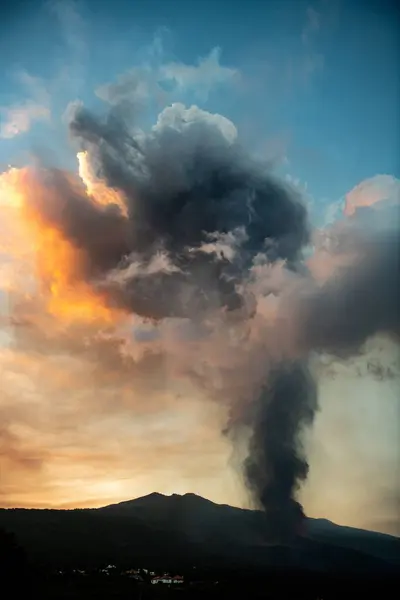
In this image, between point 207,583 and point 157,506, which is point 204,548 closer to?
point 157,506

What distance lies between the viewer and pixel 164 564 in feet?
62.6

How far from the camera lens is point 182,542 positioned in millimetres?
23859

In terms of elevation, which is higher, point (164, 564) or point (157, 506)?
point (157, 506)

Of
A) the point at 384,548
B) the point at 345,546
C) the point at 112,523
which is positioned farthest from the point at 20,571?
the point at 345,546

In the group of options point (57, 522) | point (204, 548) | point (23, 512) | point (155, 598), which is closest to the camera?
point (155, 598)

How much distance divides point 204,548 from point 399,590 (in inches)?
483

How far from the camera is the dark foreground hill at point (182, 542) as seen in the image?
19203 millimetres

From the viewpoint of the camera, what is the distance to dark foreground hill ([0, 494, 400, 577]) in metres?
19.2

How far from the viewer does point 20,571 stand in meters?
10.7

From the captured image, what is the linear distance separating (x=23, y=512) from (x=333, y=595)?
398 inches

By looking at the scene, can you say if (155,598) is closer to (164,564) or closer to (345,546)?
(164,564)

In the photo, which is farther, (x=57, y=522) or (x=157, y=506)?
(x=157, y=506)

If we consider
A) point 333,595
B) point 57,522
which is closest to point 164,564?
point 57,522

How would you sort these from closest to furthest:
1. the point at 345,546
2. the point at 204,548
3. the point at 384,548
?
1. the point at 204,548
2. the point at 384,548
3. the point at 345,546
